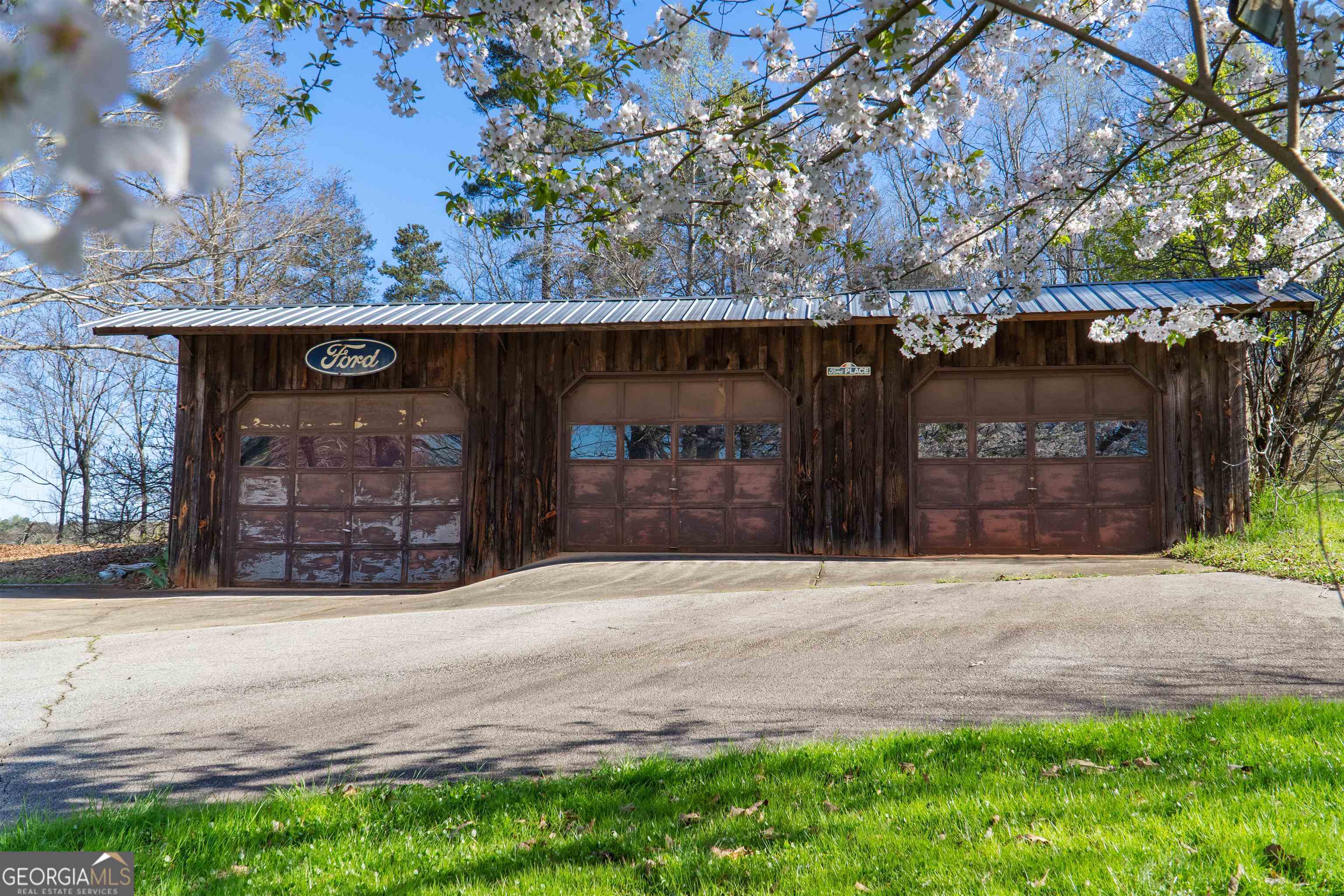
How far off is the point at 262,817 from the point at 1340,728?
190 inches

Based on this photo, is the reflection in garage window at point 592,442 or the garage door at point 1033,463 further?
the reflection in garage window at point 592,442

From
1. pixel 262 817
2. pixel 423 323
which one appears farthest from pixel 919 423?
pixel 262 817

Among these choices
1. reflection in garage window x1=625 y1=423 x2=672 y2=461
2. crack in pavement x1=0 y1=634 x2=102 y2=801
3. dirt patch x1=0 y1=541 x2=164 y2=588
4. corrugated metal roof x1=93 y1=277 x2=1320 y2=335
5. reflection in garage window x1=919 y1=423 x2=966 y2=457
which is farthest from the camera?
dirt patch x1=0 y1=541 x2=164 y2=588

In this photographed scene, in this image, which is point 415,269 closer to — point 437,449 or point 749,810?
point 437,449

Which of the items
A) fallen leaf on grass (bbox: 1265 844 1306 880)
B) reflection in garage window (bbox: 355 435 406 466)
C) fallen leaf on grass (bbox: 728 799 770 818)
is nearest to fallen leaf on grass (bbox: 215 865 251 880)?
fallen leaf on grass (bbox: 728 799 770 818)

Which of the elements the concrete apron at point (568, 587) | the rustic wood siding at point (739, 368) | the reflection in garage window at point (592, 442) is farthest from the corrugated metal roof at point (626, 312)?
the concrete apron at point (568, 587)

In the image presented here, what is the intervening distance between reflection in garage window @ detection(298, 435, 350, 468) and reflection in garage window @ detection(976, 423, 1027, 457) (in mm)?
9079

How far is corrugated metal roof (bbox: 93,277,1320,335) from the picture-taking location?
10.8 m

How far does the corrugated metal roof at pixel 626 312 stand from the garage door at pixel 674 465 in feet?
3.18

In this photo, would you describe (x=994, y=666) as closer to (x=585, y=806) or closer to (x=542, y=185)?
(x=585, y=806)

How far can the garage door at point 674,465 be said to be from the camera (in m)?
11.6

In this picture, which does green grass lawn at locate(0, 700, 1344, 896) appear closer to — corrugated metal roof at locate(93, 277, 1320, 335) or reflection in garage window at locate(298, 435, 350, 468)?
corrugated metal roof at locate(93, 277, 1320, 335)

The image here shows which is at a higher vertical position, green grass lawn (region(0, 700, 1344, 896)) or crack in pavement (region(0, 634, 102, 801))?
green grass lawn (region(0, 700, 1344, 896))

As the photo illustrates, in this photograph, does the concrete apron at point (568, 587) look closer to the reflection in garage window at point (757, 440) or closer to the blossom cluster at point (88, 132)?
the reflection in garage window at point (757, 440)
